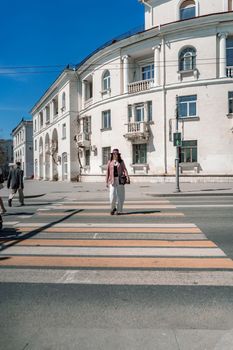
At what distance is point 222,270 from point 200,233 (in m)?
2.31

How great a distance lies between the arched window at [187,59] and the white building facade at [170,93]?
71 mm

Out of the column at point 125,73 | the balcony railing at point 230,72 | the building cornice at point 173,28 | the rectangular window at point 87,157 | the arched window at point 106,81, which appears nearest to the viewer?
the building cornice at point 173,28

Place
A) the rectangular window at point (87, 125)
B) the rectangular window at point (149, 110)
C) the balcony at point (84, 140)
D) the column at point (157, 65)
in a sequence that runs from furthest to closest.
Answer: the rectangular window at point (87, 125) < the balcony at point (84, 140) < the rectangular window at point (149, 110) < the column at point (157, 65)

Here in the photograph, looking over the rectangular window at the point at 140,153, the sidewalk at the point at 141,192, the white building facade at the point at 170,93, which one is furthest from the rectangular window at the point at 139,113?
the sidewalk at the point at 141,192

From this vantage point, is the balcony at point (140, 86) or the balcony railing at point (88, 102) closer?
the balcony at point (140, 86)

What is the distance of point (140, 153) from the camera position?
26766 millimetres

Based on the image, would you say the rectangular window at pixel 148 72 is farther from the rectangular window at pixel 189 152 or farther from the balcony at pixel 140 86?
the rectangular window at pixel 189 152

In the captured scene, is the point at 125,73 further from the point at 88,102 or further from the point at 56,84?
the point at 56,84

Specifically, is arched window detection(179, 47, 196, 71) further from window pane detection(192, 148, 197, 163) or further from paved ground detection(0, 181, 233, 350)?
paved ground detection(0, 181, 233, 350)

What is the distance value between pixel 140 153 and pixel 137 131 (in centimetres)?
194

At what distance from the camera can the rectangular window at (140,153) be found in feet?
86.7

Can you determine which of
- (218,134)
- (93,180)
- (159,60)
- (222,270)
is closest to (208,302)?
(222,270)

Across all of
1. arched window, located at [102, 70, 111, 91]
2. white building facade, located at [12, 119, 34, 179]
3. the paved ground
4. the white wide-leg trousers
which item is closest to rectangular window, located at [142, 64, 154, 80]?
arched window, located at [102, 70, 111, 91]

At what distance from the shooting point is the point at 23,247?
572cm
